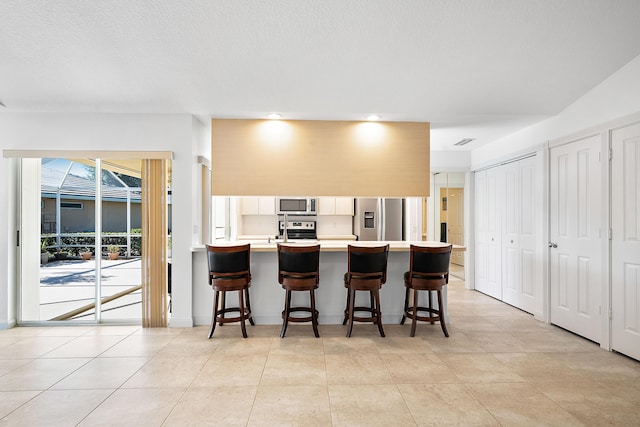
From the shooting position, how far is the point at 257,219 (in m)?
6.84

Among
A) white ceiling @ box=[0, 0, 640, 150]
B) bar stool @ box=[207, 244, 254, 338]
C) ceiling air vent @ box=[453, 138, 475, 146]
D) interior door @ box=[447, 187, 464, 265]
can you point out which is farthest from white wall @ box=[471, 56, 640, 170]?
bar stool @ box=[207, 244, 254, 338]

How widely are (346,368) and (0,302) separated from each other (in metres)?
4.07

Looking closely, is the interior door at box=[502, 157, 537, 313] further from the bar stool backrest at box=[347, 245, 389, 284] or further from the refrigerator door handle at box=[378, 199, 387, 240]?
the bar stool backrest at box=[347, 245, 389, 284]

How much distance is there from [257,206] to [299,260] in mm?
3164

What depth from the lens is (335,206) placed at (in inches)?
263

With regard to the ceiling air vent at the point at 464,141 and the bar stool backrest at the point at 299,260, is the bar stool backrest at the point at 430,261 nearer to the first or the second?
the bar stool backrest at the point at 299,260

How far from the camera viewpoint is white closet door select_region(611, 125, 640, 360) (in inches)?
121

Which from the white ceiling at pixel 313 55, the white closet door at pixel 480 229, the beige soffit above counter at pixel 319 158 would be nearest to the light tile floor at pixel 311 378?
the beige soffit above counter at pixel 319 158

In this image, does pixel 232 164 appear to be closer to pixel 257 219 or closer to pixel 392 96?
pixel 392 96

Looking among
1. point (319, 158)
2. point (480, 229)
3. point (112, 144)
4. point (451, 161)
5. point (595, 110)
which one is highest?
point (595, 110)

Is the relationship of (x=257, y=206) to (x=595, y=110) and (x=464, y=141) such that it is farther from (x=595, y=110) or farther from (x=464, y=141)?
(x=595, y=110)

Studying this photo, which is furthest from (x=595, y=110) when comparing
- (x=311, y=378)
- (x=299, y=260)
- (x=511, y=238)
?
(x=311, y=378)

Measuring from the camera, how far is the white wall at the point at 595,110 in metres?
3.12

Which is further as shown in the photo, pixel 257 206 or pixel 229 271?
pixel 257 206
